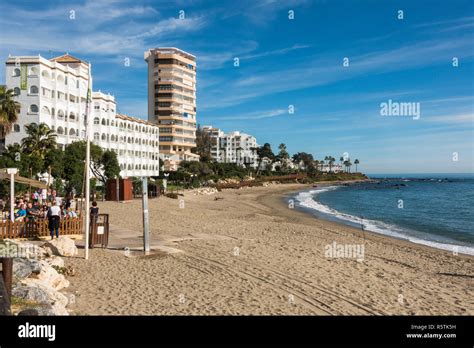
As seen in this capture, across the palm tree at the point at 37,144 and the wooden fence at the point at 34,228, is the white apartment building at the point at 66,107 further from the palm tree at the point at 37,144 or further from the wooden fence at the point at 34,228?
the wooden fence at the point at 34,228

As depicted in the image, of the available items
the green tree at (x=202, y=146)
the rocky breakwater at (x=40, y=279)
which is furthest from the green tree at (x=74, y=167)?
the green tree at (x=202, y=146)

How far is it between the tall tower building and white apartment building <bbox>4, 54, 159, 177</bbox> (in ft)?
71.1

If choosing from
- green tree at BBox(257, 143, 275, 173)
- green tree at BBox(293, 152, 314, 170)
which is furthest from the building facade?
green tree at BBox(293, 152, 314, 170)

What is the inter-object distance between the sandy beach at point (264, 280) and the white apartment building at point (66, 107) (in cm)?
2461

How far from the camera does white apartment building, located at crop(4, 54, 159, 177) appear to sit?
45000 millimetres

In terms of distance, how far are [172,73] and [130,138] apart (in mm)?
31159

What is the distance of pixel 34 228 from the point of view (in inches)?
589

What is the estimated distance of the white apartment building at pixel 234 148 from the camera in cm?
16541

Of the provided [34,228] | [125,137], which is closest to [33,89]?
[125,137]

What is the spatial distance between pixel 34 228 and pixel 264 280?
31.7 feet

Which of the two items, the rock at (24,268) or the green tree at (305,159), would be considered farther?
the green tree at (305,159)
